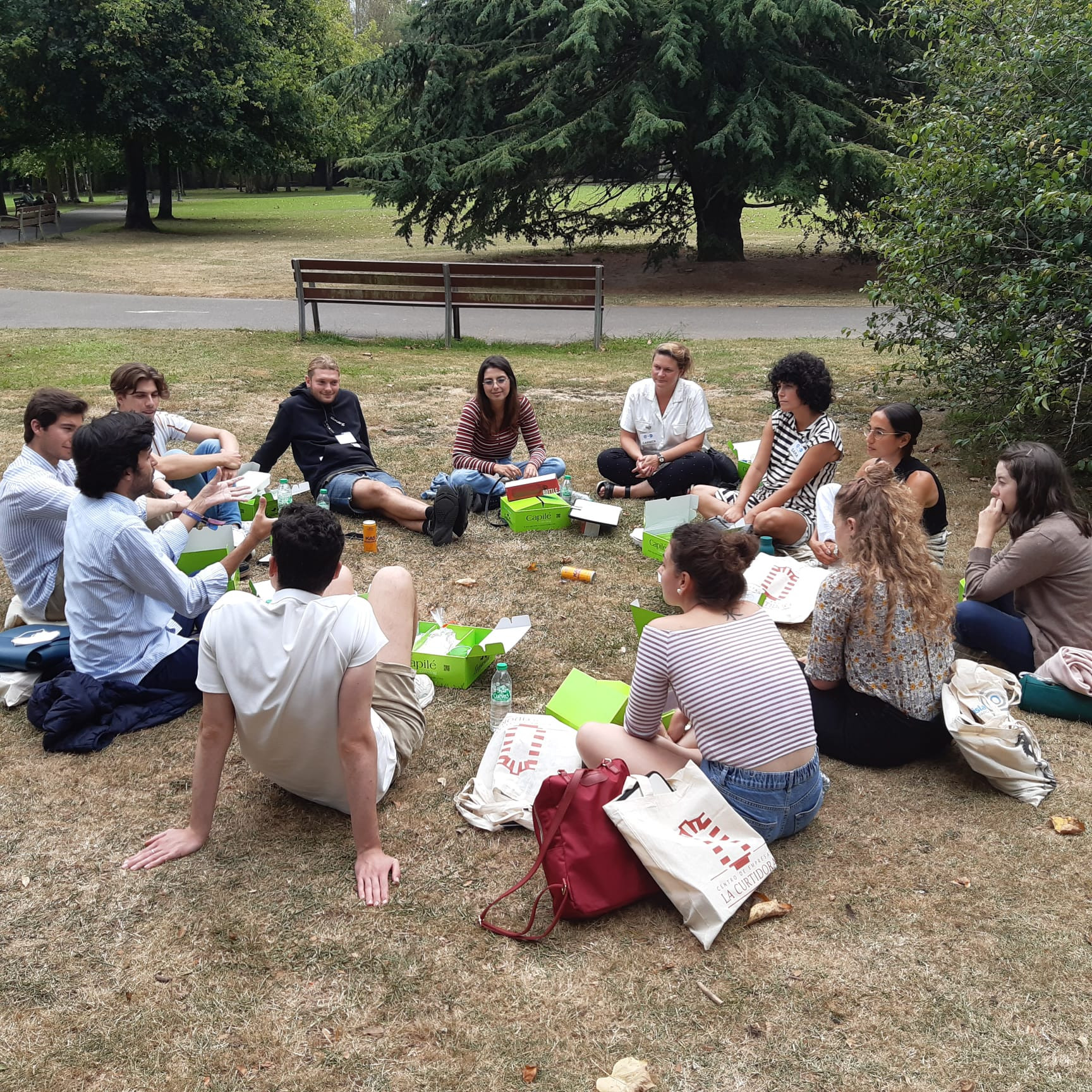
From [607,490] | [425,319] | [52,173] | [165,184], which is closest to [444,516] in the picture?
[607,490]

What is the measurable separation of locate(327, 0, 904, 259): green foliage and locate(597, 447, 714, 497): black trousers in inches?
447

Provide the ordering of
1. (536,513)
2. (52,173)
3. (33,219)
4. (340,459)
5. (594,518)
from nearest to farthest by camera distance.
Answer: (594,518) → (536,513) → (340,459) → (33,219) → (52,173)

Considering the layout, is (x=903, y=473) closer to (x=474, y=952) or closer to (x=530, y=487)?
(x=530, y=487)

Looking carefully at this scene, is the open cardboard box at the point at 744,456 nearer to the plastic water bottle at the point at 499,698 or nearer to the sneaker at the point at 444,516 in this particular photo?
the sneaker at the point at 444,516

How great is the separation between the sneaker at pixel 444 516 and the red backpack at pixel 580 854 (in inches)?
133

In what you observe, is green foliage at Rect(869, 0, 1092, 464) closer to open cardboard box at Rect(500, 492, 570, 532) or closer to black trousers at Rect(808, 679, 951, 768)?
open cardboard box at Rect(500, 492, 570, 532)

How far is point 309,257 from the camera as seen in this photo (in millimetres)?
25875

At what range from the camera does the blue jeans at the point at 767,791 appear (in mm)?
3367

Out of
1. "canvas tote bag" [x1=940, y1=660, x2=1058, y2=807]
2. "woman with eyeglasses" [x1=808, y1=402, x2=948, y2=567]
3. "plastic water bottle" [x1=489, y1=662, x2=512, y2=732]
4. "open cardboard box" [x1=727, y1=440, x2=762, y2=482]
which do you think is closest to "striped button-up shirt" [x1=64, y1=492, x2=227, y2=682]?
"plastic water bottle" [x1=489, y1=662, x2=512, y2=732]

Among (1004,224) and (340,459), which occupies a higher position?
(1004,224)

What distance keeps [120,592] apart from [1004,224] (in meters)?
6.43

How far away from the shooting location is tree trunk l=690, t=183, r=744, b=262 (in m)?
21.8

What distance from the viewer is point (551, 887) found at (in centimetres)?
314

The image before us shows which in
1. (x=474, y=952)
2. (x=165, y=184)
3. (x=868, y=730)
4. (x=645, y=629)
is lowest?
(x=474, y=952)
